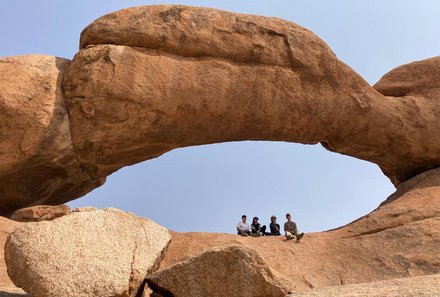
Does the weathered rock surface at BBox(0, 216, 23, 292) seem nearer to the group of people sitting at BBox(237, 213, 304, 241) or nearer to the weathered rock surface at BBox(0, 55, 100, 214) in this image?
the weathered rock surface at BBox(0, 55, 100, 214)

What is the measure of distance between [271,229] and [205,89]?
3780mm

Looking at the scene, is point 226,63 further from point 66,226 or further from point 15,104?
point 66,226

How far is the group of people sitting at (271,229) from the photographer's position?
34.7 feet

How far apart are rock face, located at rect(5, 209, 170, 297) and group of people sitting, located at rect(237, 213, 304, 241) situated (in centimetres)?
393

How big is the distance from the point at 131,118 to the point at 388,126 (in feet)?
18.5

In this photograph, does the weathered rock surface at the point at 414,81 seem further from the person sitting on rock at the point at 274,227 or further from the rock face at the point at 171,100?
the person sitting on rock at the point at 274,227

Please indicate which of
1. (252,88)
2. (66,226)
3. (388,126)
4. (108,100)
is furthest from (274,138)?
(66,226)

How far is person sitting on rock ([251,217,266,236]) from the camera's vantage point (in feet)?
39.2

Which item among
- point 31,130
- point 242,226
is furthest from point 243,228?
point 31,130

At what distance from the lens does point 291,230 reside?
35.4 ft

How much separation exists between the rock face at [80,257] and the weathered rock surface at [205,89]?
3028mm

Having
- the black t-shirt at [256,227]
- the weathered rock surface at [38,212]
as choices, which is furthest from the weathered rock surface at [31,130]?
the black t-shirt at [256,227]

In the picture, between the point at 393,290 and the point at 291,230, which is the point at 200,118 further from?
the point at 393,290

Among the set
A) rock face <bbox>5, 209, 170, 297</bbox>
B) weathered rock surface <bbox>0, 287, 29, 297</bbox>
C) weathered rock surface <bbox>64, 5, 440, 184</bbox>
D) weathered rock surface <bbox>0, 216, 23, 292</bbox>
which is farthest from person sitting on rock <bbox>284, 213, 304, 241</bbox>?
weathered rock surface <bbox>0, 287, 29, 297</bbox>
